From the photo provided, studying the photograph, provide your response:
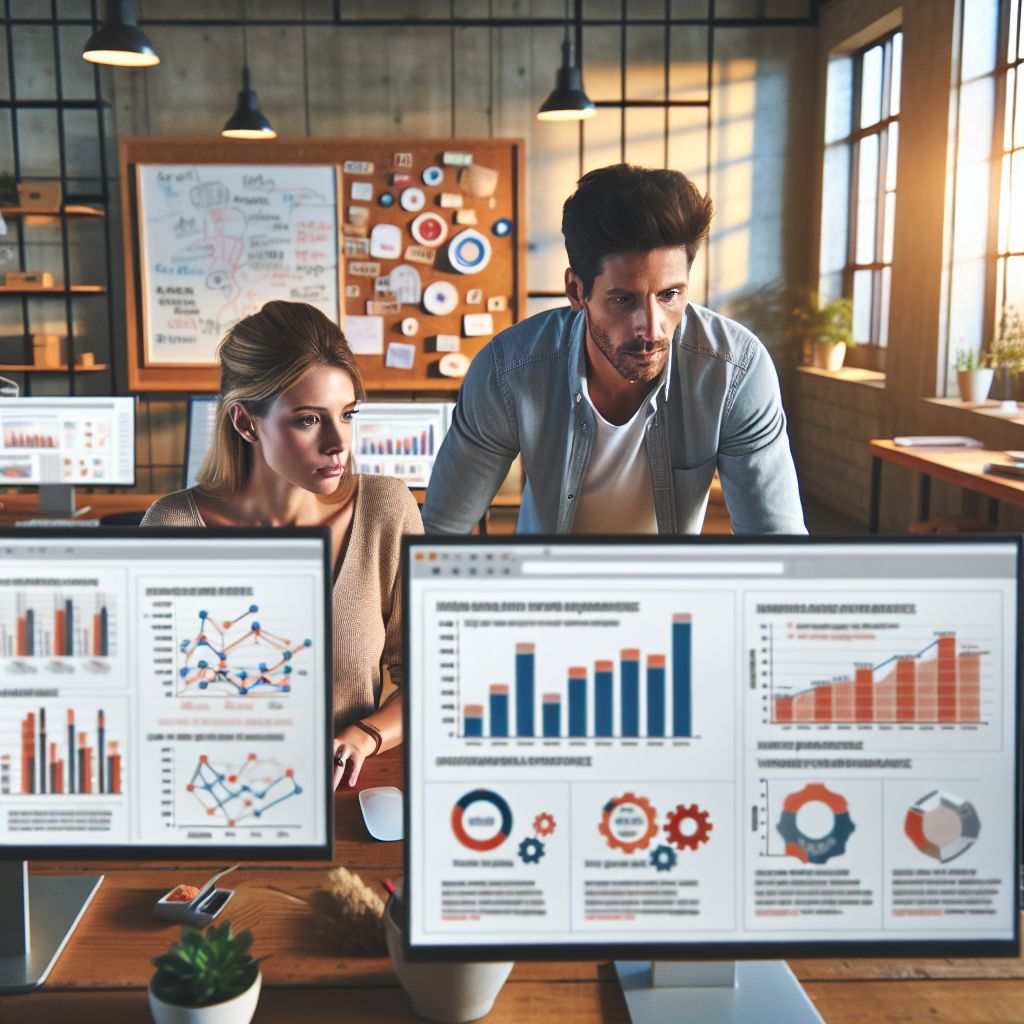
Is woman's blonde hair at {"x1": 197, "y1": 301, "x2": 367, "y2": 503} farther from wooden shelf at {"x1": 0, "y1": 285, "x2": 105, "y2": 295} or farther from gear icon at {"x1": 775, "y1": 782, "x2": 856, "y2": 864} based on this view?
wooden shelf at {"x1": 0, "y1": 285, "x2": 105, "y2": 295}

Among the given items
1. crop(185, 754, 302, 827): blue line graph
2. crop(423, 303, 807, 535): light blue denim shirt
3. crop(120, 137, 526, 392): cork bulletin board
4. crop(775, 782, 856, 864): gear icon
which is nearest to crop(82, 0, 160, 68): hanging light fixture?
crop(120, 137, 526, 392): cork bulletin board

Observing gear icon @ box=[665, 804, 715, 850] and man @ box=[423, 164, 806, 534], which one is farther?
man @ box=[423, 164, 806, 534]

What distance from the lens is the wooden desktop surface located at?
38.0 inches

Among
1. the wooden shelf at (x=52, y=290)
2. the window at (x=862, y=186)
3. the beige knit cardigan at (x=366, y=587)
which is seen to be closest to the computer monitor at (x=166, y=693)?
the beige knit cardigan at (x=366, y=587)

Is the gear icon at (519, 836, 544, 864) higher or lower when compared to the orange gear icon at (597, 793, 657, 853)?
lower

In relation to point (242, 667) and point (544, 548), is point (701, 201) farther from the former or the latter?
point (242, 667)

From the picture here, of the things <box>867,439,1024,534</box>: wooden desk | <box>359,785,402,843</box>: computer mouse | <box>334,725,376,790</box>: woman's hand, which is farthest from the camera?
<box>867,439,1024,534</box>: wooden desk

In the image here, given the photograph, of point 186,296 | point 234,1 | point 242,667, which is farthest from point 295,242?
point 242,667

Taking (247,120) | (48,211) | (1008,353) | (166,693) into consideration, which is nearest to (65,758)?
(166,693)

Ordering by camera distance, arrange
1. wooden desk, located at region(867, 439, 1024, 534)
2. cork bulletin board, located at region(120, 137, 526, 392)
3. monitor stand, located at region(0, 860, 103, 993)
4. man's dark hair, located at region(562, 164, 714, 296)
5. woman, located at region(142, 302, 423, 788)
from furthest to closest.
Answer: cork bulletin board, located at region(120, 137, 526, 392)
wooden desk, located at region(867, 439, 1024, 534)
woman, located at region(142, 302, 423, 788)
man's dark hair, located at region(562, 164, 714, 296)
monitor stand, located at region(0, 860, 103, 993)

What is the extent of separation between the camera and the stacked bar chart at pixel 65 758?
3.14ft

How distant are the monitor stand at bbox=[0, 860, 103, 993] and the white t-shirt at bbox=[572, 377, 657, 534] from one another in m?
1.10

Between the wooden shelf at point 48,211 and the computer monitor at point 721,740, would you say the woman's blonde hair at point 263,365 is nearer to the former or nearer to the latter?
the computer monitor at point 721,740

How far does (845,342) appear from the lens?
672 centimetres
